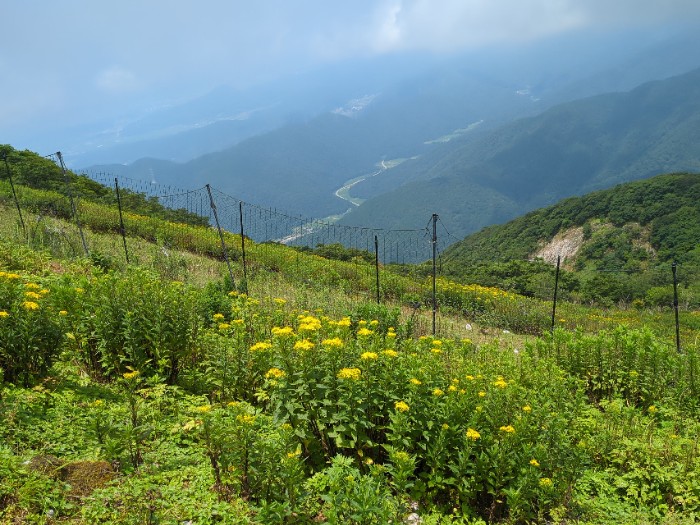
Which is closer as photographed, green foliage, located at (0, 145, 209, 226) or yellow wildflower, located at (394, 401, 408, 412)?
yellow wildflower, located at (394, 401, 408, 412)

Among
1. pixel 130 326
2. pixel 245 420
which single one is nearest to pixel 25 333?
pixel 130 326

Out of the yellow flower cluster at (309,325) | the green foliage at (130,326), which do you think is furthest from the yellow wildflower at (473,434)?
the green foliage at (130,326)

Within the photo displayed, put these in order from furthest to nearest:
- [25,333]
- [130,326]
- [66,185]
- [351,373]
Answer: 1. [66,185]
2. [130,326]
3. [25,333]
4. [351,373]

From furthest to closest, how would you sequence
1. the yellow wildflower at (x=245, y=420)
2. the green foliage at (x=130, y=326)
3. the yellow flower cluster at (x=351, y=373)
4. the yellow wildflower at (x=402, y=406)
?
the green foliage at (x=130, y=326) < the yellow flower cluster at (x=351, y=373) < the yellow wildflower at (x=402, y=406) < the yellow wildflower at (x=245, y=420)

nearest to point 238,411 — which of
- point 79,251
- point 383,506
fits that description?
point 383,506

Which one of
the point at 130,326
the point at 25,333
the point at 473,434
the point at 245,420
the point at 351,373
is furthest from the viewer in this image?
the point at 130,326

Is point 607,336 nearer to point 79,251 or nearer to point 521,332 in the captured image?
point 521,332

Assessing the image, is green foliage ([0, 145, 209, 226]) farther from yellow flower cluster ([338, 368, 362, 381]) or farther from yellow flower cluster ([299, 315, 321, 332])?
yellow flower cluster ([338, 368, 362, 381])

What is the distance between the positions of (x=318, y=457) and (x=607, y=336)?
248 inches

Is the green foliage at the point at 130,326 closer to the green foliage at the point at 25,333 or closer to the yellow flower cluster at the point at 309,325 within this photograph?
the green foliage at the point at 25,333

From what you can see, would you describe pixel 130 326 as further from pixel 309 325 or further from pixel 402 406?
pixel 402 406

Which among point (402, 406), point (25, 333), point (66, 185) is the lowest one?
point (402, 406)

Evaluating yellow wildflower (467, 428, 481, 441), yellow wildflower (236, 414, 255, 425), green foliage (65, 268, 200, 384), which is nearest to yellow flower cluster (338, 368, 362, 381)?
yellow wildflower (236, 414, 255, 425)

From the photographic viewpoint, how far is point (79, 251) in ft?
43.4
